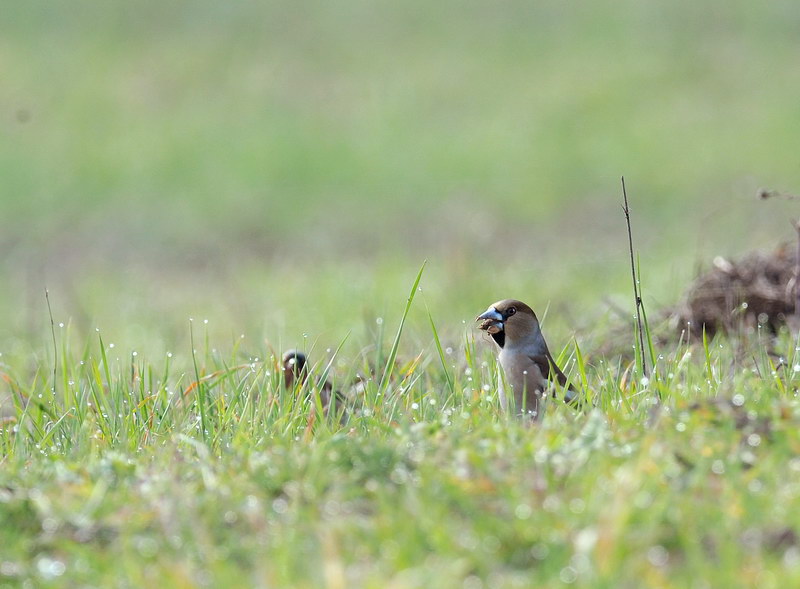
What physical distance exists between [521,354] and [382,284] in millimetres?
8146

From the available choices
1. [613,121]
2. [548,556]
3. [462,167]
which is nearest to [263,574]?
[548,556]

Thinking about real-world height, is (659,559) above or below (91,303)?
above

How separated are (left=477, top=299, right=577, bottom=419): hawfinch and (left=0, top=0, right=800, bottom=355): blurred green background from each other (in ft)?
9.81

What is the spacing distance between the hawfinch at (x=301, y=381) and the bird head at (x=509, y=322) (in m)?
0.76

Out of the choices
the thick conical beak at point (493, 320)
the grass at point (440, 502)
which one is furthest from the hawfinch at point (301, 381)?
the thick conical beak at point (493, 320)

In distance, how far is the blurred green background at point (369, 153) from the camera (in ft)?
47.2

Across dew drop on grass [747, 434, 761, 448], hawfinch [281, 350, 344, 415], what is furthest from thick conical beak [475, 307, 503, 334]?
dew drop on grass [747, 434, 761, 448]

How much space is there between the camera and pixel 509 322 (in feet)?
19.2

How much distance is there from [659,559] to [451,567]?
1.77ft

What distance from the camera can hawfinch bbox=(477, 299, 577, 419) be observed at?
5535 millimetres

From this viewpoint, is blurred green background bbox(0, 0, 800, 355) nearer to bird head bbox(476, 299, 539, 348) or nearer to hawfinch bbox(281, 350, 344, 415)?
hawfinch bbox(281, 350, 344, 415)

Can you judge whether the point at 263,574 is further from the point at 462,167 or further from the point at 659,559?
the point at 462,167

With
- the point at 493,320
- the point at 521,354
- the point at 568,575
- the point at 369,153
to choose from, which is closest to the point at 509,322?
the point at 493,320

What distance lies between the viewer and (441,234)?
20.1 meters
